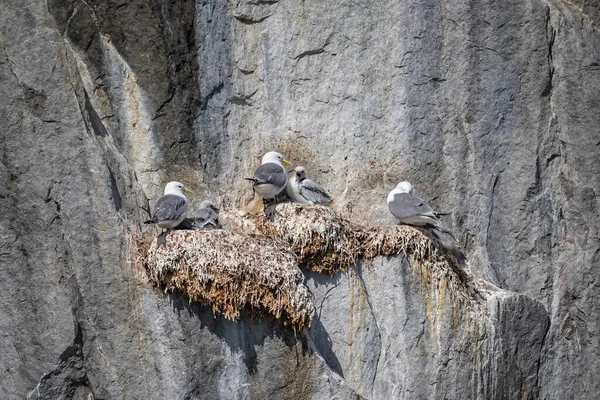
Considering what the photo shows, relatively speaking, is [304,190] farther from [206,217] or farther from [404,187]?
[206,217]

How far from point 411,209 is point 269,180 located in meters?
1.71

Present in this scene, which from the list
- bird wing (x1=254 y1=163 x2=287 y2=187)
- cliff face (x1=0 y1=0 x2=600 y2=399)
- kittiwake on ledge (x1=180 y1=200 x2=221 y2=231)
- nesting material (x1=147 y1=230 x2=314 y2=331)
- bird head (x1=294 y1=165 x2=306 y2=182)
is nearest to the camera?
nesting material (x1=147 y1=230 x2=314 y2=331)

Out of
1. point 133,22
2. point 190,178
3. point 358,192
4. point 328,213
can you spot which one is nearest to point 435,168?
point 358,192

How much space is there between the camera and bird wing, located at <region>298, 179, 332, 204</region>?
14.0 m

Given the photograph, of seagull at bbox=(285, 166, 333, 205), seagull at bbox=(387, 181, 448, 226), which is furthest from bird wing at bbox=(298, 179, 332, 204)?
seagull at bbox=(387, 181, 448, 226)

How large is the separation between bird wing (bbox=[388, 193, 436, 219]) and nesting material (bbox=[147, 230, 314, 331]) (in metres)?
1.57

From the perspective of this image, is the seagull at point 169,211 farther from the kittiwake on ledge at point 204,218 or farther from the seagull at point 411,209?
the seagull at point 411,209

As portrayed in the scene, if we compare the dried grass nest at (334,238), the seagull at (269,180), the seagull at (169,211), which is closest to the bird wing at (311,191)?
the seagull at (269,180)

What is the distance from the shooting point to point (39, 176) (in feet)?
40.8

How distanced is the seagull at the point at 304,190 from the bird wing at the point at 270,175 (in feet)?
0.72

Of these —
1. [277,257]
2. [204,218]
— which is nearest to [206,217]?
[204,218]

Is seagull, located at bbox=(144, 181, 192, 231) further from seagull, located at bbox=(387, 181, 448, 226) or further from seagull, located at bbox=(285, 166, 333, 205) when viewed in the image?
seagull, located at bbox=(387, 181, 448, 226)

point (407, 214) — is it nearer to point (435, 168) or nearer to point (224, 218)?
point (435, 168)

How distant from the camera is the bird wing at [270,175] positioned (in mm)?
13586
